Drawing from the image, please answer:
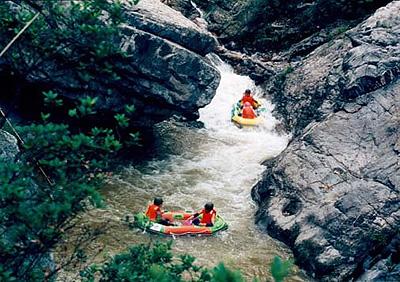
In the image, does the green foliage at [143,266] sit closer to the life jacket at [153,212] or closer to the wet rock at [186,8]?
the life jacket at [153,212]

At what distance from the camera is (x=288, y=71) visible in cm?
1662

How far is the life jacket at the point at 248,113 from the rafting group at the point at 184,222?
555 centimetres

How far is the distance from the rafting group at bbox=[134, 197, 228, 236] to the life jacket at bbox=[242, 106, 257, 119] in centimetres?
555

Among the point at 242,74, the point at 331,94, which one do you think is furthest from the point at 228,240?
the point at 242,74

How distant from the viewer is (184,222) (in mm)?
10656

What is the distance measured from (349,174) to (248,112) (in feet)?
18.5

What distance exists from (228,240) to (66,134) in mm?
6866

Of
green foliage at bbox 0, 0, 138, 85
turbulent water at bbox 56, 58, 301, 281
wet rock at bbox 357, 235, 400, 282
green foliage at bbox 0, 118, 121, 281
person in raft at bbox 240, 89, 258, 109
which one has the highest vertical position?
green foliage at bbox 0, 0, 138, 85

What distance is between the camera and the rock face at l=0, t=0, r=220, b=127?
1184 centimetres

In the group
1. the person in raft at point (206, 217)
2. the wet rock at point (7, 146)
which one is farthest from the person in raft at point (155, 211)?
the wet rock at point (7, 146)

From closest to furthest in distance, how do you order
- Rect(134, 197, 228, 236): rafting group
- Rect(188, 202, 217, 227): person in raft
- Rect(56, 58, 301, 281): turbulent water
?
Rect(56, 58, 301, 281): turbulent water < Rect(134, 197, 228, 236): rafting group < Rect(188, 202, 217, 227): person in raft

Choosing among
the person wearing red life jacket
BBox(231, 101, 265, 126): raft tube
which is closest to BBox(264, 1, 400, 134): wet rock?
BBox(231, 101, 265, 126): raft tube

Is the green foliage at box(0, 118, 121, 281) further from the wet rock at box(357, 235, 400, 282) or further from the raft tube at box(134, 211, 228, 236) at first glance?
the raft tube at box(134, 211, 228, 236)

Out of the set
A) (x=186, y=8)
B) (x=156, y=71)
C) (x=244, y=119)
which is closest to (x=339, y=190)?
(x=156, y=71)
